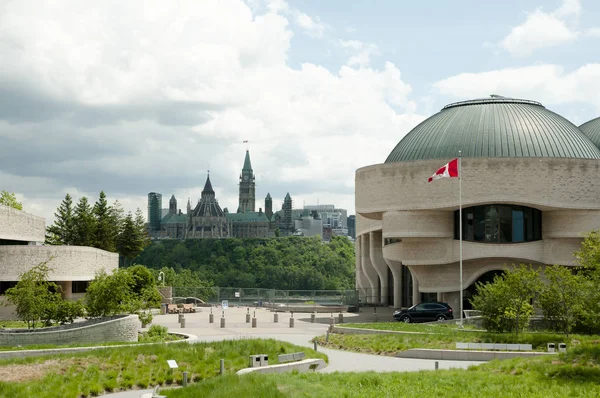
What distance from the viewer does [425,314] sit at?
4553cm

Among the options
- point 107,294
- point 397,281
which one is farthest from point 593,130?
point 107,294

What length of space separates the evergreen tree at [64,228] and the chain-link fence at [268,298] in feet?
43.1

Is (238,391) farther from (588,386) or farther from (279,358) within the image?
(588,386)

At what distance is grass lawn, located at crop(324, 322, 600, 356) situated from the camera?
2814 centimetres

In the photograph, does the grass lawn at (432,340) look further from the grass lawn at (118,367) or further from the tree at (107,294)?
the tree at (107,294)

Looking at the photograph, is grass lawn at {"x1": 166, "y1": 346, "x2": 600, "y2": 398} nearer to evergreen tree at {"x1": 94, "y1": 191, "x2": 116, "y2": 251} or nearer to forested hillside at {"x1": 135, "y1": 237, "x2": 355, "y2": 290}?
evergreen tree at {"x1": 94, "y1": 191, "x2": 116, "y2": 251}

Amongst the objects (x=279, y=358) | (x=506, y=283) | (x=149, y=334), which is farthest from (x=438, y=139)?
(x=279, y=358)

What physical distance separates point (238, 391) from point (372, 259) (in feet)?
162

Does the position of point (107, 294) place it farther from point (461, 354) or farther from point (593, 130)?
point (593, 130)

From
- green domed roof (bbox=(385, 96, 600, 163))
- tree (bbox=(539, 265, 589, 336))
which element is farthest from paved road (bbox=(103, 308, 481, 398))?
green domed roof (bbox=(385, 96, 600, 163))

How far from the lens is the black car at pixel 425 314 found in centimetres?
4544

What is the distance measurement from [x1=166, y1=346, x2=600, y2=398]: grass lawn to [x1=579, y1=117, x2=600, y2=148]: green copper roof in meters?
49.7

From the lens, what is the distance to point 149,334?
32.5m

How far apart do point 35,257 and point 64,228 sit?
30586 mm
